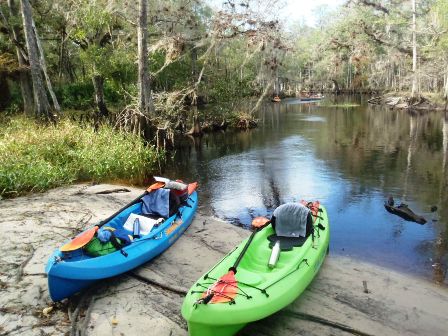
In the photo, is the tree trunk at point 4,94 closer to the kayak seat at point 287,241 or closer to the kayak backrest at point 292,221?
the kayak backrest at point 292,221

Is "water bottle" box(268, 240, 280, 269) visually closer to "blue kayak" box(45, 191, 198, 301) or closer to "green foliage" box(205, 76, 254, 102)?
"blue kayak" box(45, 191, 198, 301)

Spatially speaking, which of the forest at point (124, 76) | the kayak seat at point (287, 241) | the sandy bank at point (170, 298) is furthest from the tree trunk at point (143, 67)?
the kayak seat at point (287, 241)

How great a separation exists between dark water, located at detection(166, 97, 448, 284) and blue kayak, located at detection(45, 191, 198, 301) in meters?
3.21

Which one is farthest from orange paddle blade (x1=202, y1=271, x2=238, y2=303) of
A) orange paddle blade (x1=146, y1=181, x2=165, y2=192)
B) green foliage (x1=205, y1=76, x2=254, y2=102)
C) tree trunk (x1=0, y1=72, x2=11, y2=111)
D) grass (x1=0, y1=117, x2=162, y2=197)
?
tree trunk (x1=0, y1=72, x2=11, y2=111)

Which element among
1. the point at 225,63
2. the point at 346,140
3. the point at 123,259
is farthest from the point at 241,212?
the point at 225,63

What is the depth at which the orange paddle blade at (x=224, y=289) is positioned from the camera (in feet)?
16.2

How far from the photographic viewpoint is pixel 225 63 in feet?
94.2

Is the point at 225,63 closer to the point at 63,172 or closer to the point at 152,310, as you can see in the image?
the point at 63,172

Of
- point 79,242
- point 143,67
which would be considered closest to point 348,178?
point 143,67

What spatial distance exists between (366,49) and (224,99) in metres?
23.0

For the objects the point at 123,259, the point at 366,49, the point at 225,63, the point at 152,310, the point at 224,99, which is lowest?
the point at 152,310

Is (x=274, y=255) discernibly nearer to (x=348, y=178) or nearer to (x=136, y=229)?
(x=136, y=229)

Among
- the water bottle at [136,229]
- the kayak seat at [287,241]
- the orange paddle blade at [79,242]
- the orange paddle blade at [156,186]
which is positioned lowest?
the kayak seat at [287,241]

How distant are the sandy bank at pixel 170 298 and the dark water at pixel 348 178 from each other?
1.37 metres
